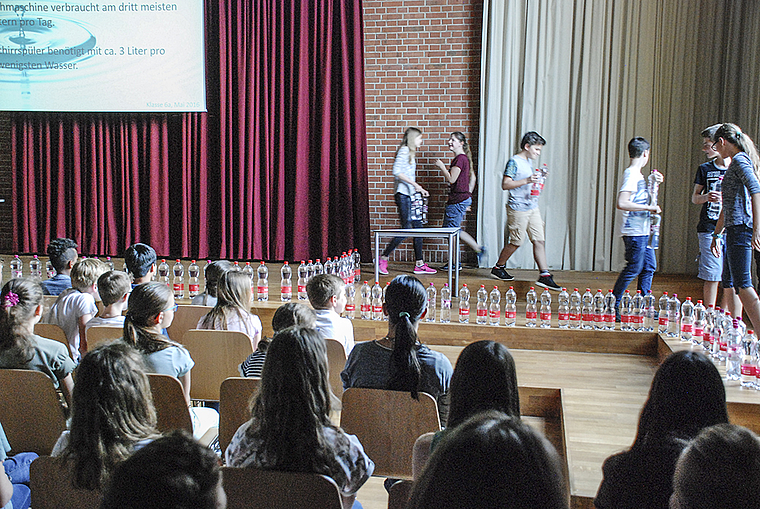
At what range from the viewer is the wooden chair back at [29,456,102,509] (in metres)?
1.61

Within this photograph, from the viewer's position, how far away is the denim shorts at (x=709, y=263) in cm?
464

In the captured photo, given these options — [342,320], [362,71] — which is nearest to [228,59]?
[362,71]

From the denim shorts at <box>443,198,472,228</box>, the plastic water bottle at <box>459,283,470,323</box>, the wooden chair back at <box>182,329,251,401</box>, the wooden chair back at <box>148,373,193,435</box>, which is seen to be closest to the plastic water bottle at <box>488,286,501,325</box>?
the plastic water bottle at <box>459,283,470,323</box>

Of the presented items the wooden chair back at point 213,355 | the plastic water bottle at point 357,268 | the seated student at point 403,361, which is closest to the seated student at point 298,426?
the seated student at point 403,361

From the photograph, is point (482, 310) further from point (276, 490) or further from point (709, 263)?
point (276, 490)

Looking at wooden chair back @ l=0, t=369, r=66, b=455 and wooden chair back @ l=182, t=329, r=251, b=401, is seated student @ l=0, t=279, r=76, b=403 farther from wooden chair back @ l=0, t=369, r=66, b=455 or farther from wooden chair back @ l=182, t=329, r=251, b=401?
wooden chair back @ l=182, t=329, r=251, b=401

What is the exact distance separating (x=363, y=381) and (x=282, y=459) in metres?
0.76

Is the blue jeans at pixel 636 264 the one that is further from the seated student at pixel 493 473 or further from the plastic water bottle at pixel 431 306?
the seated student at pixel 493 473

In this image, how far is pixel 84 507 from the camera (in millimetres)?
1619

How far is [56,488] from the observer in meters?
1.62

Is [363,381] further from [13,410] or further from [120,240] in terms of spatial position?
[120,240]

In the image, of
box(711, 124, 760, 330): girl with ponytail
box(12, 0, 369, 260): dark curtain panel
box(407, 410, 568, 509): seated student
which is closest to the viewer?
box(407, 410, 568, 509): seated student

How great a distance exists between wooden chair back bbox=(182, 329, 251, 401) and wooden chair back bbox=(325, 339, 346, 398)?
1.21 ft

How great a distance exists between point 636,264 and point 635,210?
36cm
